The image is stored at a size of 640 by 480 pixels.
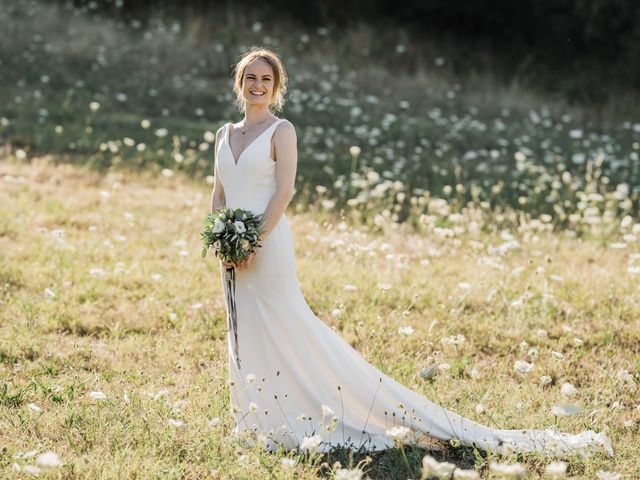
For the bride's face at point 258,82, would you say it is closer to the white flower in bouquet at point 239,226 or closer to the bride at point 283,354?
the bride at point 283,354

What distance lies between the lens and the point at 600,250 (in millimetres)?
7711

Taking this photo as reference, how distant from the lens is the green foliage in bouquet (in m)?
3.88

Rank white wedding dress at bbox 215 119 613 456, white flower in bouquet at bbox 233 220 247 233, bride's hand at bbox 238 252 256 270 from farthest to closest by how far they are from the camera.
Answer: white wedding dress at bbox 215 119 613 456
bride's hand at bbox 238 252 256 270
white flower in bouquet at bbox 233 220 247 233

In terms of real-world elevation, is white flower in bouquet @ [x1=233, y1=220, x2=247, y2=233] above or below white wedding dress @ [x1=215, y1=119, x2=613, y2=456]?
above

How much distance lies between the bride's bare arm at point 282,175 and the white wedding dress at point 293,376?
0.16 ft

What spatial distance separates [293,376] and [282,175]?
3.20ft

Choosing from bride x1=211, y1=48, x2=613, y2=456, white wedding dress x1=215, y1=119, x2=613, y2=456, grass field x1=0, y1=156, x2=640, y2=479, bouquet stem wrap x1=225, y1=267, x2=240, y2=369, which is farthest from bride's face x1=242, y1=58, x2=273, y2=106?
grass field x1=0, y1=156, x2=640, y2=479

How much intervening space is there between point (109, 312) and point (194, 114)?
298 inches

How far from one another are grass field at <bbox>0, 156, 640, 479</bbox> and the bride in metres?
0.13

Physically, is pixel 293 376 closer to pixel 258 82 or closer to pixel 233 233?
pixel 233 233

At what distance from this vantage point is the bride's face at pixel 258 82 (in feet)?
13.4

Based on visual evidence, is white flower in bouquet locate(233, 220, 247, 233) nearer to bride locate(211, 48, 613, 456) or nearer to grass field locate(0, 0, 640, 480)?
bride locate(211, 48, 613, 456)

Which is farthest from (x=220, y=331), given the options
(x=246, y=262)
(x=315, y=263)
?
(x=246, y=262)

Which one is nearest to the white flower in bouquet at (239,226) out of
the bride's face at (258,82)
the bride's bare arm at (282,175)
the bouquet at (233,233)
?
the bouquet at (233,233)
